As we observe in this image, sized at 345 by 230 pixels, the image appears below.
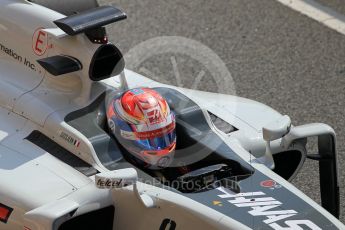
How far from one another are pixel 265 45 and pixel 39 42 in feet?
11.3

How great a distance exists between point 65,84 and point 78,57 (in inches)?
10.1

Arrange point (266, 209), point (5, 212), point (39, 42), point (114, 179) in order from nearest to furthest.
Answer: point (114, 179) → point (266, 209) → point (5, 212) → point (39, 42)

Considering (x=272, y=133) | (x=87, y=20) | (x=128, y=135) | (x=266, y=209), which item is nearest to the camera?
(x=266, y=209)

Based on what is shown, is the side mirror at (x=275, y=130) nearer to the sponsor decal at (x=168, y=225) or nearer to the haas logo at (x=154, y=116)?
the haas logo at (x=154, y=116)

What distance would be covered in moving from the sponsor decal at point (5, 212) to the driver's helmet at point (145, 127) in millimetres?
829

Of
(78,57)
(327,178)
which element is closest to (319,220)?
(327,178)

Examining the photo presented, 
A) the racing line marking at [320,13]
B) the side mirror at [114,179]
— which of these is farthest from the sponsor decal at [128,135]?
the racing line marking at [320,13]

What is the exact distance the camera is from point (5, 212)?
18.4 feet

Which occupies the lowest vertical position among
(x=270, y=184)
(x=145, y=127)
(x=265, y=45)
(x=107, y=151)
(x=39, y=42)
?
(x=270, y=184)

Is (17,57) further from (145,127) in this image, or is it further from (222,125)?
(222,125)

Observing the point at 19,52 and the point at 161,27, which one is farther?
the point at 161,27

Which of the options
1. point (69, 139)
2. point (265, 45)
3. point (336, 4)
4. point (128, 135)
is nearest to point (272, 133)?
point (128, 135)

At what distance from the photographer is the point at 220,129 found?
20.6 ft

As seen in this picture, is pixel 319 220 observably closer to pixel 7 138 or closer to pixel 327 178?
pixel 327 178
